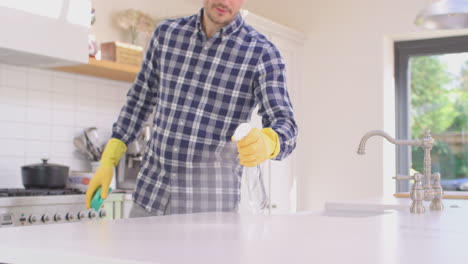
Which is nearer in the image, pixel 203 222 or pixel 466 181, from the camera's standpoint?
pixel 203 222

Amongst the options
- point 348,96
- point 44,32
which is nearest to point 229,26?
point 44,32

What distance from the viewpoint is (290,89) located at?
4.90 meters

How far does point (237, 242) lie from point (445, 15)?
2.24m

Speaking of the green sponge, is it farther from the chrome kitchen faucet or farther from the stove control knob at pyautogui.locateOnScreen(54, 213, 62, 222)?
the chrome kitchen faucet

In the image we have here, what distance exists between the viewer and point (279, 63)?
2.10 meters

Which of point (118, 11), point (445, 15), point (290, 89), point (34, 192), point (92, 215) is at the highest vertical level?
point (118, 11)

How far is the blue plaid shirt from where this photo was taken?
207cm

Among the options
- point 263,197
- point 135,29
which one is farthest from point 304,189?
point 263,197

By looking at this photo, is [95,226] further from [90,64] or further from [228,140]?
[90,64]

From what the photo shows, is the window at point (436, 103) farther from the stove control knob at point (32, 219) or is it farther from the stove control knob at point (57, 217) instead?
the stove control knob at point (32, 219)

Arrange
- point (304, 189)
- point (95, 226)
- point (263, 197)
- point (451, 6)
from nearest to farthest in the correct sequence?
point (95, 226), point (263, 197), point (451, 6), point (304, 189)

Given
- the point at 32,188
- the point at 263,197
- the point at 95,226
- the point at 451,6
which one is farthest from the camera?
the point at 32,188

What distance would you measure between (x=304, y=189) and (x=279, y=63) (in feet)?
10.1

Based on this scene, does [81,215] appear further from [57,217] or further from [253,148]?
[253,148]
